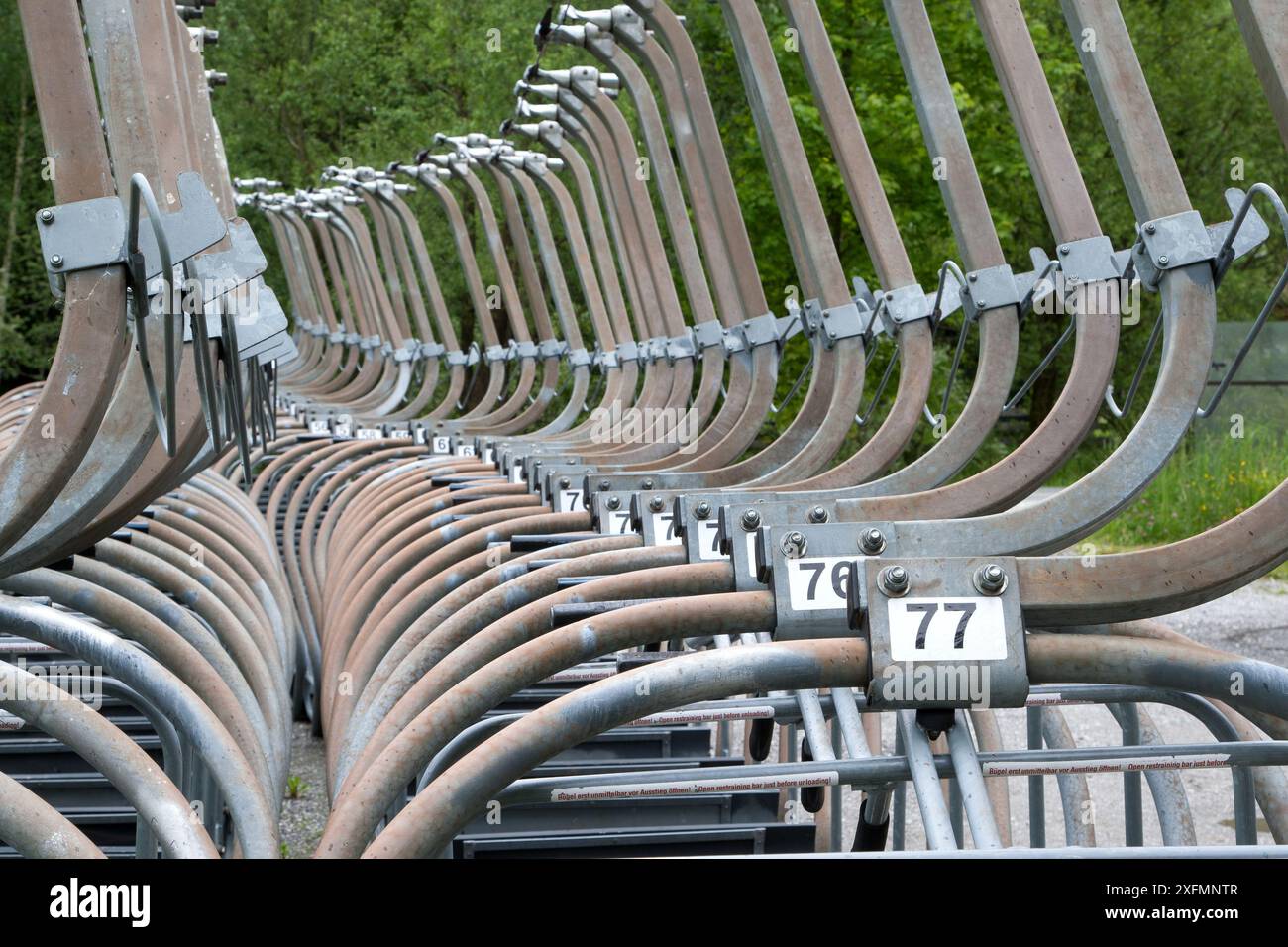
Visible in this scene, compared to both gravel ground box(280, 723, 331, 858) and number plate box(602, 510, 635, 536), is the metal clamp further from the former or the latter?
number plate box(602, 510, 635, 536)

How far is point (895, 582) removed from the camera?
2336 mm

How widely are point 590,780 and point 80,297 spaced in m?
1.03

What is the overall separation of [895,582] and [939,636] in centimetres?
9

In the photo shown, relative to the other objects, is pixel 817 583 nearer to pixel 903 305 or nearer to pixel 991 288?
pixel 991 288

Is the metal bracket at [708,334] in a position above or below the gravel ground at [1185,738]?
above

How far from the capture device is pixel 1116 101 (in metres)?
3.27

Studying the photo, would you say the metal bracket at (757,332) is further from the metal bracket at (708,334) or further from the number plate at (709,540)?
the number plate at (709,540)

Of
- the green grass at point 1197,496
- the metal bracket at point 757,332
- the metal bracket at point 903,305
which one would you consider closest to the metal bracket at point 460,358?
the green grass at point 1197,496

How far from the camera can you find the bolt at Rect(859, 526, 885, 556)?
2.70 metres

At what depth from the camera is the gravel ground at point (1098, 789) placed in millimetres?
6520

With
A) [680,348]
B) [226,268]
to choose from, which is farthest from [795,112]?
[226,268]

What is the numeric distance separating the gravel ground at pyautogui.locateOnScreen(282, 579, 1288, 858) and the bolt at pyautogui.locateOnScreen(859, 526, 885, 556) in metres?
2.87

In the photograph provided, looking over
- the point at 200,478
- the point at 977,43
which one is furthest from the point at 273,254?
the point at 200,478
